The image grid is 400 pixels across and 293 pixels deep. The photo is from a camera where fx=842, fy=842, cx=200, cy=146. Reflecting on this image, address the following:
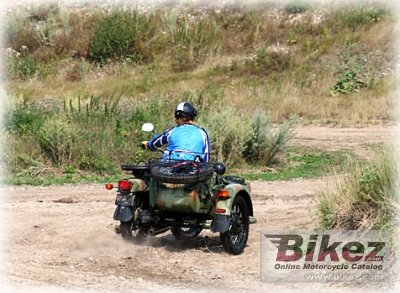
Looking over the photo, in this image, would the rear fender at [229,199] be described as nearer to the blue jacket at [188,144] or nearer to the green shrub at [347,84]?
the blue jacket at [188,144]

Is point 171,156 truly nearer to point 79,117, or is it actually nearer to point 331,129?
point 79,117

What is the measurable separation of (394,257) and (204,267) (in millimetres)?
1837

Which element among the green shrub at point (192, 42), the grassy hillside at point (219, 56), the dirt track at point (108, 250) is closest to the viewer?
the dirt track at point (108, 250)

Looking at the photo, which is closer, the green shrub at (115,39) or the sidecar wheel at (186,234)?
the sidecar wheel at (186,234)

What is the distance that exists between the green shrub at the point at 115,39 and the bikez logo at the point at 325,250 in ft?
73.6

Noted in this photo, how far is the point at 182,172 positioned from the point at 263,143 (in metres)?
7.33

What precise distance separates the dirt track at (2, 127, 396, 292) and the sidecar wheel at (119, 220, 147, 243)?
0.11m

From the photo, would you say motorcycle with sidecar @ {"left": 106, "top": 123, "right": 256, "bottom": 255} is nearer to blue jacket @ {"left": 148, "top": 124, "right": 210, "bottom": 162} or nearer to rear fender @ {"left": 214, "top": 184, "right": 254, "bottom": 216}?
rear fender @ {"left": 214, "top": 184, "right": 254, "bottom": 216}

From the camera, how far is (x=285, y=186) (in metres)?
13.6

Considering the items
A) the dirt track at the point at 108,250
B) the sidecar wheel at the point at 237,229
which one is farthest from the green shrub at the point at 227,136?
the sidecar wheel at the point at 237,229

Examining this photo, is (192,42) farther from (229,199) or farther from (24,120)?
(229,199)

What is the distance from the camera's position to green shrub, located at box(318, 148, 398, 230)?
8.28 metres

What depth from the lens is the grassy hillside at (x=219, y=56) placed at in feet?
80.2

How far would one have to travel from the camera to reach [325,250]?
845 cm
